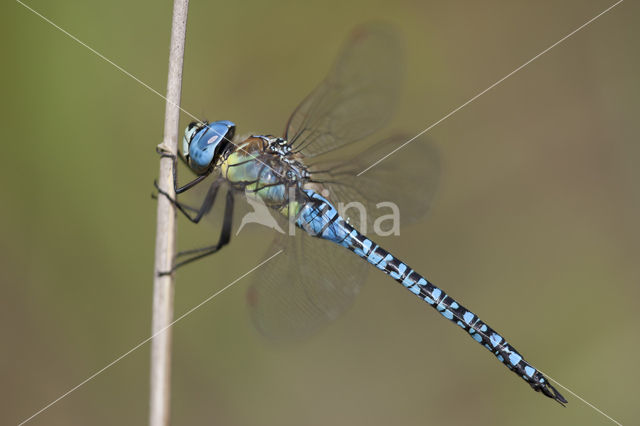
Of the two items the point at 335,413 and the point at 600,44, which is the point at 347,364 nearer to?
the point at 335,413

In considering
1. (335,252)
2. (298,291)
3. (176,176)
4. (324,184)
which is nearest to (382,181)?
(324,184)

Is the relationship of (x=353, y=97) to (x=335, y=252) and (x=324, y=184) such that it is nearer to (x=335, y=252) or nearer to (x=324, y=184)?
(x=324, y=184)

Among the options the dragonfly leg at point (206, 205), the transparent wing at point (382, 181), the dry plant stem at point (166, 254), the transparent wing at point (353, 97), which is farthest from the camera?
the transparent wing at point (382, 181)

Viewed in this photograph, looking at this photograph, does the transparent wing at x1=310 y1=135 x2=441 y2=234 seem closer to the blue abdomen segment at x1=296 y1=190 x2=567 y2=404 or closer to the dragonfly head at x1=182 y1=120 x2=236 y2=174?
the blue abdomen segment at x1=296 y1=190 x2=567 y2=404

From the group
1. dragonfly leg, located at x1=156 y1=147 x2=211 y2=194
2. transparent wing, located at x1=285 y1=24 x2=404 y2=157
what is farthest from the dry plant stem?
transparent wing, located at x1=285 y1=24 x2=404 y2=157

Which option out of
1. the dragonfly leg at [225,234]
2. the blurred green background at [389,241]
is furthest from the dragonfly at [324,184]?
the blurred green background at [389,241]

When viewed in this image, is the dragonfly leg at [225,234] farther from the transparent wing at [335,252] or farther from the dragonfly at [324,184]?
the transparent wing at [335,252]
